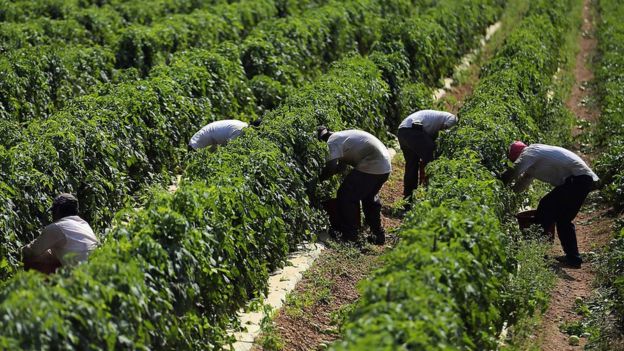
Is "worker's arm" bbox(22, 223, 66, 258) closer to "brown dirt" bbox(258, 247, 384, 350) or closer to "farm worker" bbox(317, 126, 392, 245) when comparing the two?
"brown dirt" bbox(258, 247, 384, 350)

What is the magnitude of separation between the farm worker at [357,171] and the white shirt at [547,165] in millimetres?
1535

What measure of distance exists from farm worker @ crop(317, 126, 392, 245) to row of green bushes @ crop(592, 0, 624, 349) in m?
2.68

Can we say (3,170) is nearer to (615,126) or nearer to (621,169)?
(621,169)

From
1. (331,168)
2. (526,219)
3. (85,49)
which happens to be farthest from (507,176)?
(85,49)

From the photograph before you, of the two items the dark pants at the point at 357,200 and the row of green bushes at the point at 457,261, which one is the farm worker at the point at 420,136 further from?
the dark pants at the point at 357,200

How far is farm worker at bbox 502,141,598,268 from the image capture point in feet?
36.8

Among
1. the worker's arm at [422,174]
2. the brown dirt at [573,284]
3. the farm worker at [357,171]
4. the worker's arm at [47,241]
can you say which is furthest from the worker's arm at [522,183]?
the worker's arm at [47,241]

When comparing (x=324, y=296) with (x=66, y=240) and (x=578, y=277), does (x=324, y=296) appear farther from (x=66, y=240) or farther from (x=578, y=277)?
(x=578, y=277)

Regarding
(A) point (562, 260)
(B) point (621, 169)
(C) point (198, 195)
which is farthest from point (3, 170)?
(B) point (621, 169)

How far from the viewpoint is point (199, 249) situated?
8.31 metres

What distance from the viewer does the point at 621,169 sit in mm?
13609

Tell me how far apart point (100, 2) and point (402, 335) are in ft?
67.1

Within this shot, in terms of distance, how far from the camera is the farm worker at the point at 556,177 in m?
11.2

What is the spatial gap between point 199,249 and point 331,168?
360cm
